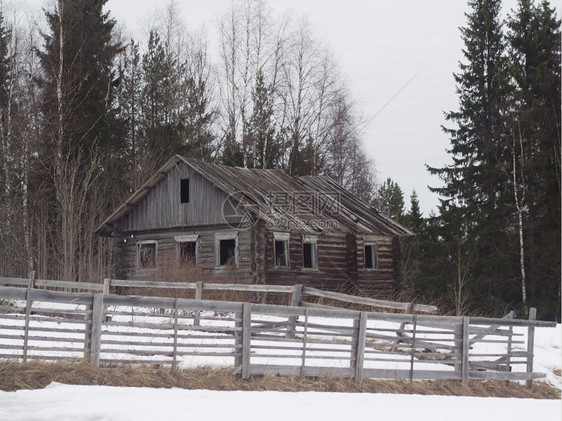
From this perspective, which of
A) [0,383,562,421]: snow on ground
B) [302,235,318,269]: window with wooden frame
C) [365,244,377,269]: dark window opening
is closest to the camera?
[0,383,562,421]: snow on ground

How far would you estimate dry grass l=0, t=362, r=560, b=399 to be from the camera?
464 inches

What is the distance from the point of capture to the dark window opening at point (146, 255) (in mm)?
31531

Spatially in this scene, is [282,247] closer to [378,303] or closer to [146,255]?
[146,255]

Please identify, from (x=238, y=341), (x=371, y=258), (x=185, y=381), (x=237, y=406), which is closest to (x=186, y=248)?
(x=371, y=258)

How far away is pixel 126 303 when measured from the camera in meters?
13.0

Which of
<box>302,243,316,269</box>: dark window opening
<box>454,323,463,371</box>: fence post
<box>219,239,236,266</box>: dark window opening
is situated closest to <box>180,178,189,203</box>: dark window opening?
<box>219,239,236,266</box>: dark window opening

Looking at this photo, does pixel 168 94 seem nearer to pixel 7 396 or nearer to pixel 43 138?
pixel 43 138

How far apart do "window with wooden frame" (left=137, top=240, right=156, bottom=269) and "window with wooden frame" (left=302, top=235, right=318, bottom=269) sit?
621cm

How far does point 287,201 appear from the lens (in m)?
30.5

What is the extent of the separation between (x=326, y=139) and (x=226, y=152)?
6.57m

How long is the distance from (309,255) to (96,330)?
19136 mm

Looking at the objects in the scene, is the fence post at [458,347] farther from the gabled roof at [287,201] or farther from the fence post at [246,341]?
the gabled roof at [287,201]

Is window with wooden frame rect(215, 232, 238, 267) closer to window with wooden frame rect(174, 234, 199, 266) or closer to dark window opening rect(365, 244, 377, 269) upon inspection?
window with wooden frame rect(174, 234, 199, 266)

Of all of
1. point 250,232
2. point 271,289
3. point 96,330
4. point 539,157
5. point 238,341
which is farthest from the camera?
point 539,157
